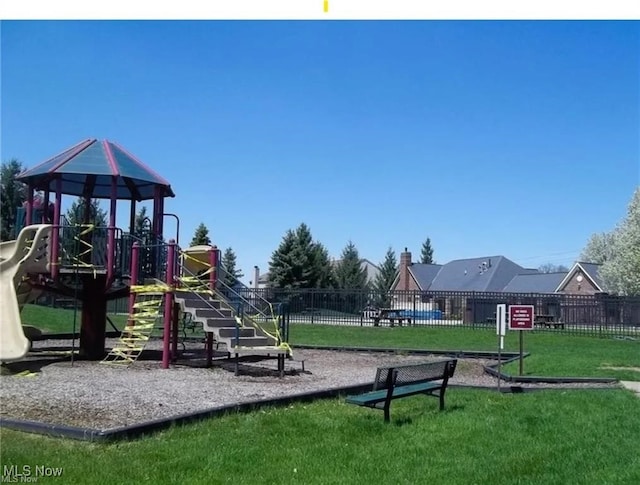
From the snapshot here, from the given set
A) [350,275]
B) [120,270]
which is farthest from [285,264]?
[120,270]

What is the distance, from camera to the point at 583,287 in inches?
2453

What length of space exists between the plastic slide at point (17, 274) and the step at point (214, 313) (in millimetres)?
3174

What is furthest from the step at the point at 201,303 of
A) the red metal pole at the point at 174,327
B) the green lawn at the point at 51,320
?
the green lawn at the point at 51,320

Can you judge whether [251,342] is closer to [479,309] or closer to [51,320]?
[51,320]

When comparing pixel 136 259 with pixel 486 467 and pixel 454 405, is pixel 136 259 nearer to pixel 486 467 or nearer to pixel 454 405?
pixel 454 405

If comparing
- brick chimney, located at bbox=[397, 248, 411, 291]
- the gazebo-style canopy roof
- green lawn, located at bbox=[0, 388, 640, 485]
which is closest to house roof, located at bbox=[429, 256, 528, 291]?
brick chimney, located at bbox=[397, 248, 411, 291]

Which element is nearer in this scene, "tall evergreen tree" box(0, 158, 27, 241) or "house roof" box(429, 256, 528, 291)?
"tall evergreen tree" box(0, 158, 27, 241)

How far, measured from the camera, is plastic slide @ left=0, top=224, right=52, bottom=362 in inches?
373

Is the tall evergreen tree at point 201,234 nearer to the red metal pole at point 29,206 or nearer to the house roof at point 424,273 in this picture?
the house roof at point 424,273

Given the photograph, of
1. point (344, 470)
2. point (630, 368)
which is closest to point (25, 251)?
point (344, 470)

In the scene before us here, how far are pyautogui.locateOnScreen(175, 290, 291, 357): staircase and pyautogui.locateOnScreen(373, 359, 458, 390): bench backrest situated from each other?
4.08 m

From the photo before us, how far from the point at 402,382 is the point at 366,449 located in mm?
1832

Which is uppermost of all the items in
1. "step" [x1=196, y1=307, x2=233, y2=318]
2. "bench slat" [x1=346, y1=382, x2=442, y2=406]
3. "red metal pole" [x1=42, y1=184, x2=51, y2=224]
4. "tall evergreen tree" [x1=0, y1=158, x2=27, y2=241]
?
"tall evergreen tree" [x1=0, y1=158, x2=27, y2=241]

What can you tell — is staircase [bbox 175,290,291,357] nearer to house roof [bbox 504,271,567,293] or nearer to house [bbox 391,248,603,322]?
house [bbox 391,248,603,322]
